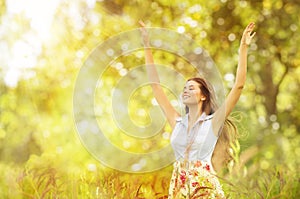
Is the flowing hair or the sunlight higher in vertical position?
the sunlight

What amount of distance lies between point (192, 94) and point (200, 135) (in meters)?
0.15

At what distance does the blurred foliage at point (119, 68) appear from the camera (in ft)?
9.45

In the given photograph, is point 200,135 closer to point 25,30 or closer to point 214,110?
point 214,110

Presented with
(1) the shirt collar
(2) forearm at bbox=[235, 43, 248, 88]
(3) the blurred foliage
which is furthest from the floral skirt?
(3) the blurred foliage

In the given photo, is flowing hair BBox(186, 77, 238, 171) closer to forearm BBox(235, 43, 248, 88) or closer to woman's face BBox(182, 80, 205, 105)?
woman's face BBox(182, 80, 205, 105)

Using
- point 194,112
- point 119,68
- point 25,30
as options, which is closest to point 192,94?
point 194,112

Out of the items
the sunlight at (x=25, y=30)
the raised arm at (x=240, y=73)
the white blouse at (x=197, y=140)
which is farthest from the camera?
the sunlight at (x=25, y=30)

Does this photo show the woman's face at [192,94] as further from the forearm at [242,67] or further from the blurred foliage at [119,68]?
the blurred foliage at [119,68]

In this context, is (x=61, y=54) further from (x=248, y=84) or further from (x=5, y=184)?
(x=248, y=84)

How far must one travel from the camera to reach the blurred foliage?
2879 millimetres

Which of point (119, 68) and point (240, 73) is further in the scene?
point (119, 68)

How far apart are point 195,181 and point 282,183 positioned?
0.73 m

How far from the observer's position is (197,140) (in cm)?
175

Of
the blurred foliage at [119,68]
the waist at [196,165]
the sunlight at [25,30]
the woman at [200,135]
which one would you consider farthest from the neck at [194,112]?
the sunlight at [25,30]
